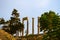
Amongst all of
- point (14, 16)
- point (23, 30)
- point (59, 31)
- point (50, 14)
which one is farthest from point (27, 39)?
point (59, 31)

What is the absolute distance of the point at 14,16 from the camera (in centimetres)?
4984

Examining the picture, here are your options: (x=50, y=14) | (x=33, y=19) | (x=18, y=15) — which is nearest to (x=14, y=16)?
(x=18, y=15)

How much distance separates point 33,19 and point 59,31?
21459 mm

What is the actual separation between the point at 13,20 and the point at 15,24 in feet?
3.27

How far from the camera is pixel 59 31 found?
2938 centimetres

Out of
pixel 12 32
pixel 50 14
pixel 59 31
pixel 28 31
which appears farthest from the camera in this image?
pixel 28 31

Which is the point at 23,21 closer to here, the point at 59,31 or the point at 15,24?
the point at 15,24

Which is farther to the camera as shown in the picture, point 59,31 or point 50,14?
point 50,14

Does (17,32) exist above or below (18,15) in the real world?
below

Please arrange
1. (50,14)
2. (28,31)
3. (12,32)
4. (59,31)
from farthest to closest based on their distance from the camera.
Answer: (28,31) → (12,32) → (50,14) → (59,31)

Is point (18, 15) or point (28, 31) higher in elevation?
point (18, 15)

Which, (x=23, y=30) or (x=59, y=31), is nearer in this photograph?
(x=59, y=31)

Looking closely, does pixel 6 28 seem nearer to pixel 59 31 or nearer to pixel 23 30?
pixel 23 30

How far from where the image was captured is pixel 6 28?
1897 inches
